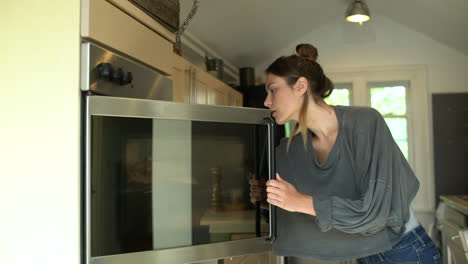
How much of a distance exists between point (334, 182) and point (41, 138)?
683 millimetres

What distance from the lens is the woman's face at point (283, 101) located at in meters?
1.20

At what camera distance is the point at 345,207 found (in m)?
1.07

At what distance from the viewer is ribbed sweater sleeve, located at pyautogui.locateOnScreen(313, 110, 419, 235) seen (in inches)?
42.2

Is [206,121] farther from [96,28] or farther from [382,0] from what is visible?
[382,0]

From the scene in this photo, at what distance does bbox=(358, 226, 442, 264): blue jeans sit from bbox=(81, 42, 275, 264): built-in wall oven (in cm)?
33

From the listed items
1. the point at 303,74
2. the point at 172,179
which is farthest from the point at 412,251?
the point at 172,179

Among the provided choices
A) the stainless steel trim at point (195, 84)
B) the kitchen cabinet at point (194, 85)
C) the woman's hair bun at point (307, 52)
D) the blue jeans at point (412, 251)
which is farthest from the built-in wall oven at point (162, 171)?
the stainless steel trim at point (195, 84)

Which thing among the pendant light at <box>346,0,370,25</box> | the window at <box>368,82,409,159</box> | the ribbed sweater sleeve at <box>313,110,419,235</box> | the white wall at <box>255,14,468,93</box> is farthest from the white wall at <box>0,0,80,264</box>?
the window at <box>368,82,409,159</box>

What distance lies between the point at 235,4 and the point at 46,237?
196 centimetres

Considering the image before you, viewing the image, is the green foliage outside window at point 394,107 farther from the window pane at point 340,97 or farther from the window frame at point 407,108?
the window pane at point 340,97

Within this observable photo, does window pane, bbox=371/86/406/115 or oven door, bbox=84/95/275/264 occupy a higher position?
window pane, bbox=371/86/406/115

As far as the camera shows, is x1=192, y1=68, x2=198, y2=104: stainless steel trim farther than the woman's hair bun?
Yes

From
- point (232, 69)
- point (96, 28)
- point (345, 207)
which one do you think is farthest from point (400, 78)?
point (96, 28)

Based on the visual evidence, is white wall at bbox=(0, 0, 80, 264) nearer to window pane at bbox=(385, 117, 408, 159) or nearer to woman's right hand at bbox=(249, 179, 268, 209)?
woman's right hand at bbox=(249, 179, 268, 209)
